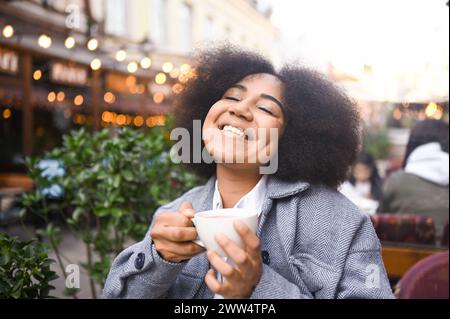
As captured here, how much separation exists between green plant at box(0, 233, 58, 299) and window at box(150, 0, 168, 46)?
6.20 metres

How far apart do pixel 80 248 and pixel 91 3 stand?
4.85 metres

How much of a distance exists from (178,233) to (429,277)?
1660mm

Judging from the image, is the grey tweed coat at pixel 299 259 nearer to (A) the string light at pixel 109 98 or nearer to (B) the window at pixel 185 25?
(B) the window at pixel 185 25

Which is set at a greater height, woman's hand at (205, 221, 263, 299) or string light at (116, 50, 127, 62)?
string light at (116, 50, 127, 62)

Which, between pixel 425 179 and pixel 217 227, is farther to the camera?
pixel 425 179

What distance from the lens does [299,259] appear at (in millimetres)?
1259

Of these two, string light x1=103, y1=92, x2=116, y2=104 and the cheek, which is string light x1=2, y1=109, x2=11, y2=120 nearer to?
string light x1=103, y1=92, x2=116, y2=104

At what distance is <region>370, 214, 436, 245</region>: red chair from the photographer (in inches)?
126

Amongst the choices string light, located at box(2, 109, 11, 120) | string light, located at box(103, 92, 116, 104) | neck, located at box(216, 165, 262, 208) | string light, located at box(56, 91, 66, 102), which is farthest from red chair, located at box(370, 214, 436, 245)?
string light, located at box(103, 92, 116, 104)

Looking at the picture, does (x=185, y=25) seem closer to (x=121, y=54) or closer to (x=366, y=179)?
(x=121, y=54)

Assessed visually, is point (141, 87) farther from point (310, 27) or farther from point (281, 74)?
point (281, 74)

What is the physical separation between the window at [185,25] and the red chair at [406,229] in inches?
151

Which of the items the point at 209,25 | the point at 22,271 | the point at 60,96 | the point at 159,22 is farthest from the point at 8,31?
the point at 22,271

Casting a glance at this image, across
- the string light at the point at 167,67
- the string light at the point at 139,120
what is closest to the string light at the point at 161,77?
the string light at the point at 167,67
